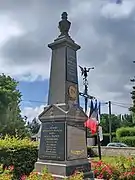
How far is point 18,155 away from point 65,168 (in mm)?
3137

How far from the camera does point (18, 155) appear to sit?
9.41 m

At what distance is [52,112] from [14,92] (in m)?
22.6

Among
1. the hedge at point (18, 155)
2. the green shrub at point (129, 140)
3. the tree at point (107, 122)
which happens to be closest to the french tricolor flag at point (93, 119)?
the hedge at point (18, 155)

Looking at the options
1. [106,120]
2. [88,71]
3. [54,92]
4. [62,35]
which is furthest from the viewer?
[106,120]

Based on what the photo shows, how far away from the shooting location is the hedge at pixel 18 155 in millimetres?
9062

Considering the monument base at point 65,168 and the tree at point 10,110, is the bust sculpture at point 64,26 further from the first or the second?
the tree at point 10,110

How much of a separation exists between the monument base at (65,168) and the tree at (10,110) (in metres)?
17.5

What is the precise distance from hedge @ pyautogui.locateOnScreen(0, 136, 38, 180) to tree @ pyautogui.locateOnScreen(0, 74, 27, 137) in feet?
48.0

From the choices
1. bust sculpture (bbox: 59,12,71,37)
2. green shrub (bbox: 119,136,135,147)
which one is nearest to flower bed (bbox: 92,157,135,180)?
bust sculpture (bbox: 59,12,71,37)

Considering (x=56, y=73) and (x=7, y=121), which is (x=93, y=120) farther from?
(x=7, y=121)

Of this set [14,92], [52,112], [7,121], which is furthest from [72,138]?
[14,92]

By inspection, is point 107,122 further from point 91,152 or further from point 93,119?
point 93,119

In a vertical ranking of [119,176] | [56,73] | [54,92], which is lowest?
[119,176]

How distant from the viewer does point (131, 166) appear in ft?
26.4
